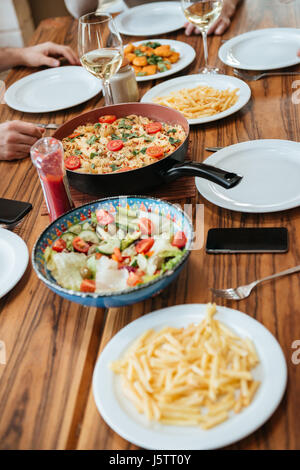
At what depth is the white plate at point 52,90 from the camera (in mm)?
2201

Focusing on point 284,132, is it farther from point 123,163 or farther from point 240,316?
point 240,316

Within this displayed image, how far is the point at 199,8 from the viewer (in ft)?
6.73

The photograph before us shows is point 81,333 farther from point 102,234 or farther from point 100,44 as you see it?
point 100,44

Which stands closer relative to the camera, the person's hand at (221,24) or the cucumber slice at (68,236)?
the cucumber slice at (68,236)

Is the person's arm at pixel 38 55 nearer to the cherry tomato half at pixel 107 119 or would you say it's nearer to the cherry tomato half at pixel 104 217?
the cherry tomato half at pixel 107 119

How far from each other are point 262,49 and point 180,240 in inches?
59.0

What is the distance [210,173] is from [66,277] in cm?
44

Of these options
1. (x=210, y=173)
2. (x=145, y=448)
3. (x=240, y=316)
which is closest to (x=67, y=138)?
(x=210, y=173)

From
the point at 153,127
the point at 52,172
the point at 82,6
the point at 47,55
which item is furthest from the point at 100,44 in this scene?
the point at 82,6

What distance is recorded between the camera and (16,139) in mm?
1868

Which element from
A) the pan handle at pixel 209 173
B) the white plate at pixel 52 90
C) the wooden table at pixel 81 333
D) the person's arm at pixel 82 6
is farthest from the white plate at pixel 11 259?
the person's arm at pixel 82 6

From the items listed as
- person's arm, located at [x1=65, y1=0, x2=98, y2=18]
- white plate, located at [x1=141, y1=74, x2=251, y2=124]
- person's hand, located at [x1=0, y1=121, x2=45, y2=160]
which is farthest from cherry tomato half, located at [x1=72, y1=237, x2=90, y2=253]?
person's arm, located at [x1=65, y1=0, x2=98, y2=18]

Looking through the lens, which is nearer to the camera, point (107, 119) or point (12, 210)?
point (12, 210)

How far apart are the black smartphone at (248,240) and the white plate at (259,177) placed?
0.07 meters
